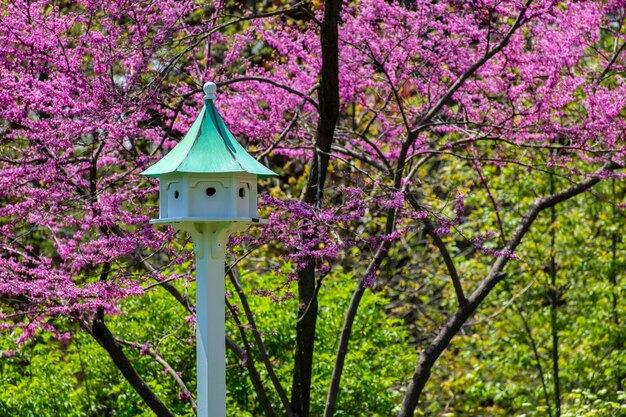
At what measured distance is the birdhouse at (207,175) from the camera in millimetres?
4309

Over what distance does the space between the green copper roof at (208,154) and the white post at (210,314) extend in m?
0.25

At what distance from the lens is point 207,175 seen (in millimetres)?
4328

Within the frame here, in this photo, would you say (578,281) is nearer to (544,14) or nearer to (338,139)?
(338,139)

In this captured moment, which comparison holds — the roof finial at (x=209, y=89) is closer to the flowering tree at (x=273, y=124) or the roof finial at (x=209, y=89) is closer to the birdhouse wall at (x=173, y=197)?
the birdhouse wall at (x=173, y=197)

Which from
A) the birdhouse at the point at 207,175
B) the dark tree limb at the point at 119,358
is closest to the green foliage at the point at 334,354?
the dark tree limb at the point at 119,358

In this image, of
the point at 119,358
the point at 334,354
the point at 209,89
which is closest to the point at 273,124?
the point at 119,358

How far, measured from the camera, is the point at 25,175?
5289 millimetres

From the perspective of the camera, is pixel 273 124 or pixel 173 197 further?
pixel 273 124

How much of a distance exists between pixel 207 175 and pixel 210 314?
594 millimetres

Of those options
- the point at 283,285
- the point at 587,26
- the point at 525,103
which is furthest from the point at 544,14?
the point at 283,285

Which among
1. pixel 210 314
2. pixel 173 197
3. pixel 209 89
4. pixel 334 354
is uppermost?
pixel 209 89

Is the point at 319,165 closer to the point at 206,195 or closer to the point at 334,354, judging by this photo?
the point at 206,195

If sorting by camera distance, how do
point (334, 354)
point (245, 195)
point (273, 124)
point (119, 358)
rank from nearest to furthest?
point (245, 195) → point (119, 358) → point (273, 124) → point (334, 354)

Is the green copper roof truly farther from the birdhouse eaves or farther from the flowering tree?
the flowering tree
